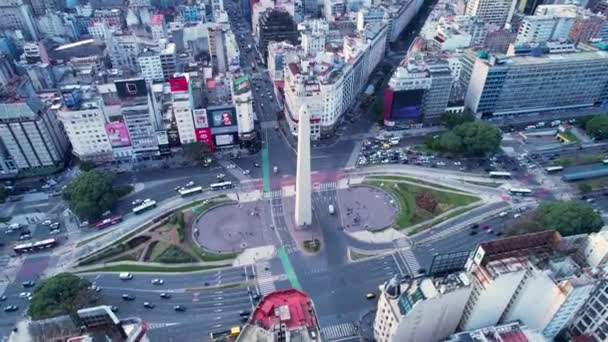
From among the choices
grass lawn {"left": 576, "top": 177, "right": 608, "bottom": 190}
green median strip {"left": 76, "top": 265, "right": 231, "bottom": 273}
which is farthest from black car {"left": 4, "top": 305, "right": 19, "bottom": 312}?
grass lawn {"left": 576, "top": 177, "right": 608, "bottom": 190}

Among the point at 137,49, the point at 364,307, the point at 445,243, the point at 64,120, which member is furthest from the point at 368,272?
the point at 137,49

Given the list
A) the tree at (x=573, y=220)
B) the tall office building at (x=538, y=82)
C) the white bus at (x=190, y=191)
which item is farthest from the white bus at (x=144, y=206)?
the tall office building at (x=538, y=82)

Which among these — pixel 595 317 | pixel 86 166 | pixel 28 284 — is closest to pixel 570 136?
pixel 595 317

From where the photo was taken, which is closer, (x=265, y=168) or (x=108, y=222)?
(x=108, y=222)

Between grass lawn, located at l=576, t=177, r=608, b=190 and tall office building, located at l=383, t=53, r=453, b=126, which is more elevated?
tall office building, located at l=383, t=53, r=453, b=126

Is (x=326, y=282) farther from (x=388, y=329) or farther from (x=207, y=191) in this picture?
(x=207, y=191)

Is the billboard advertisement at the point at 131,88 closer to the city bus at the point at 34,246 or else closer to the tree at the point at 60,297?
the city bus at the point at 34,246

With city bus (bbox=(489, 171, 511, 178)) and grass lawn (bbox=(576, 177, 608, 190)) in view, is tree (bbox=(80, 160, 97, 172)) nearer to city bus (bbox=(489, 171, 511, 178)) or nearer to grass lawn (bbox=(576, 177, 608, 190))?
city bus (bbox=(489, 171, 511, 178))

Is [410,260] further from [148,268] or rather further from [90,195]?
[90,195]
